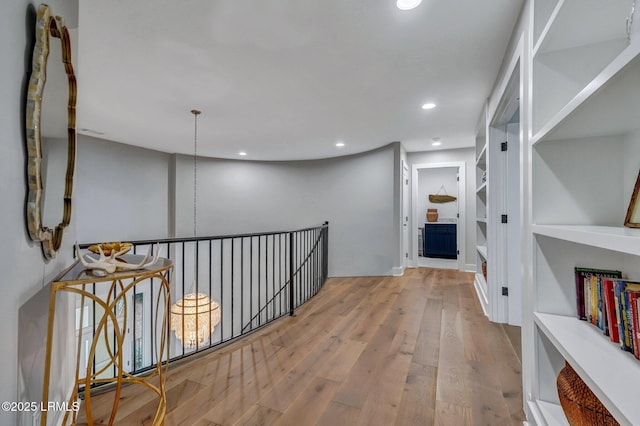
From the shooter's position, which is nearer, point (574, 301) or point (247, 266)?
point (574, 301)

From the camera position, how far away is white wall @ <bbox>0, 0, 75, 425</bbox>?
77 centimetres

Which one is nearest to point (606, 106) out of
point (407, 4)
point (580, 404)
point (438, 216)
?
point (580, 404)

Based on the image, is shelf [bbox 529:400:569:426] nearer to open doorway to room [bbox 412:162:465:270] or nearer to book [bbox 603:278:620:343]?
book [bbox 603:278:620:343]

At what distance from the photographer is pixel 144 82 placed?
8.70 ft

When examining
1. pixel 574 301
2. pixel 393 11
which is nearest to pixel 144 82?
pixel 393 11

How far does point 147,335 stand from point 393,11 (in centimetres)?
649

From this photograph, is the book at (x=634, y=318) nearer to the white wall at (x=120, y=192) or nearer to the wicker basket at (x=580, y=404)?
the wicker basket at (x=580, y=404)

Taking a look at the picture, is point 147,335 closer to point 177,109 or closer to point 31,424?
point 177,109

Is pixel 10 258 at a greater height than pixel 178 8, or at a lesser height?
lesser

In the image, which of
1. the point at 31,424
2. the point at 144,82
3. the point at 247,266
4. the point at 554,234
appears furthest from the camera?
the point at 247,266

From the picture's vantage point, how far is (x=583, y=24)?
1.17 metres

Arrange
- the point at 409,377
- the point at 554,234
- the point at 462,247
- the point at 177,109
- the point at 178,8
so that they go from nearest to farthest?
the point at 554,234, the point at 178,8, the point at 409,377, the point at 177,109, the point at 462,247

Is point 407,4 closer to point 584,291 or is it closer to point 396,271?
point 584,291

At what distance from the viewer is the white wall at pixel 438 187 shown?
7246 millimetres
